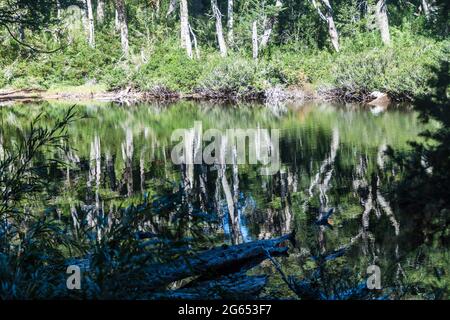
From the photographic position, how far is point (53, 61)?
3994 cm

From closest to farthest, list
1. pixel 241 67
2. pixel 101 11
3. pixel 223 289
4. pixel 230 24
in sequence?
pixel 223 289 < pixel 241 67 < pixel 230 24 < pixel 101 11

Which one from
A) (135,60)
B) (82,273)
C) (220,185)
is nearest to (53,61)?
(135,60)

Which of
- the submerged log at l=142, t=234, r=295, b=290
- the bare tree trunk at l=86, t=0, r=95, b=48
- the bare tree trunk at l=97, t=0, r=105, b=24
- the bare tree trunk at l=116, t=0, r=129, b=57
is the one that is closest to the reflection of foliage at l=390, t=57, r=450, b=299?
the submerged log at l=142, t=234, r=295, b=290

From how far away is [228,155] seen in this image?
16391mm

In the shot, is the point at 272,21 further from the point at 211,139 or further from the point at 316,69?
the point at 211,139

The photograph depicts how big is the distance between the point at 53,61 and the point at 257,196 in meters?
31.6

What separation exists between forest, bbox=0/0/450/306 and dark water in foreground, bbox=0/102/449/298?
2.1 inches

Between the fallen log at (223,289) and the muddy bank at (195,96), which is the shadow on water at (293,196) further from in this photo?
the muddy bank at (195,96)

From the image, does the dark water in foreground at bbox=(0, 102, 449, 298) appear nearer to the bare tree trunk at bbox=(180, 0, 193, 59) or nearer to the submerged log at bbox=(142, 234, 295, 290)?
the submerged log at bbox=(142, 234, 295, 290)

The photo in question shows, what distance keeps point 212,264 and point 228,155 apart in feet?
35.1

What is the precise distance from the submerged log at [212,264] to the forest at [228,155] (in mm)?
19

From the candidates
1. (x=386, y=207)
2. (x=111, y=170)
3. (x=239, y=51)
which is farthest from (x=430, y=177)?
(x=239, y=51)

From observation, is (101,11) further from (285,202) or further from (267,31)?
(285,202)

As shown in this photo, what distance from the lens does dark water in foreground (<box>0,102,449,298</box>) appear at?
738 centimetres
